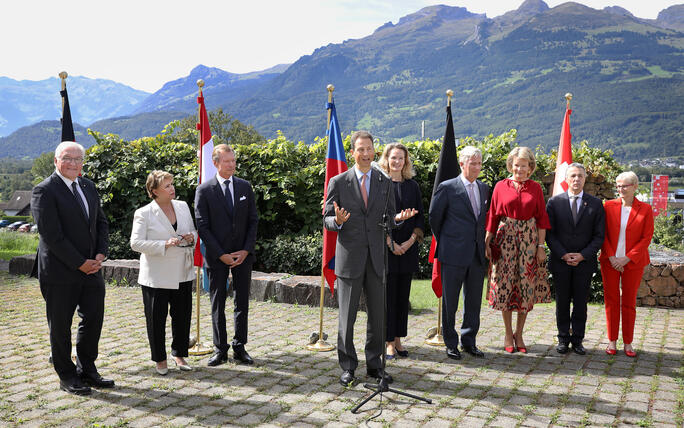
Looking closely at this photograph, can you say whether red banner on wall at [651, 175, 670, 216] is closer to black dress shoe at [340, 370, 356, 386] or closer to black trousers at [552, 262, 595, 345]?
black trousers at [552, 262, 595, 345]

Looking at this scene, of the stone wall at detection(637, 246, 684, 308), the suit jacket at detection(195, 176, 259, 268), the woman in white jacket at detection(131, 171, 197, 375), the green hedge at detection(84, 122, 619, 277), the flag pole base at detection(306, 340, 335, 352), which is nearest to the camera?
the woman in white jacket at detection(131, 171, 197, 375)

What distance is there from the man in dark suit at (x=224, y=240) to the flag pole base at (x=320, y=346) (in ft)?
2.42

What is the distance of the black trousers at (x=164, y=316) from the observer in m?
5.20

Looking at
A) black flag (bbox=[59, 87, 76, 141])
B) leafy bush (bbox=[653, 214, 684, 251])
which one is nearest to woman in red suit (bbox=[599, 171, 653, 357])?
black flag (bbox=[59, 87, 76, 141])

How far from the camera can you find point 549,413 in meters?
4.34

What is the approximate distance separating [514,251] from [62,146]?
416 centimetres

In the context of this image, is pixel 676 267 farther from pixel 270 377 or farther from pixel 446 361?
pixel 270 377

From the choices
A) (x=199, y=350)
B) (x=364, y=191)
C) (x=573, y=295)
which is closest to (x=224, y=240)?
(x=199, y=350)

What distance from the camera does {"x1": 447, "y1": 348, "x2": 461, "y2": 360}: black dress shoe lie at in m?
5.75

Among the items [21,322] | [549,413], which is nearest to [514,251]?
[549,413]

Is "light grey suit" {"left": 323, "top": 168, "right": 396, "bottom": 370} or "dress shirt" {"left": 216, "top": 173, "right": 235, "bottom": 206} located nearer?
"light grey suit" {"left": 323, "top": 168, "right": 396, "bottom": 370}

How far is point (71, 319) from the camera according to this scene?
492cm

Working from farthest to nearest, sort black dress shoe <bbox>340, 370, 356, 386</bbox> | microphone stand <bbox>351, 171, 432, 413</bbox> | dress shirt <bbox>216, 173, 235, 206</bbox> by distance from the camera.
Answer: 1. dress shirt <bbox>216, 173, 235, 206</bbox>
2. black dress shoe <bbox>340, 370, 356, 386</bbox>
3. microphone stand <bbox>351, 171, 432, 413</bbox>

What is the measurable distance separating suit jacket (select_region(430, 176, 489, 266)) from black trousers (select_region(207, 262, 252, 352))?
1.90 meters
